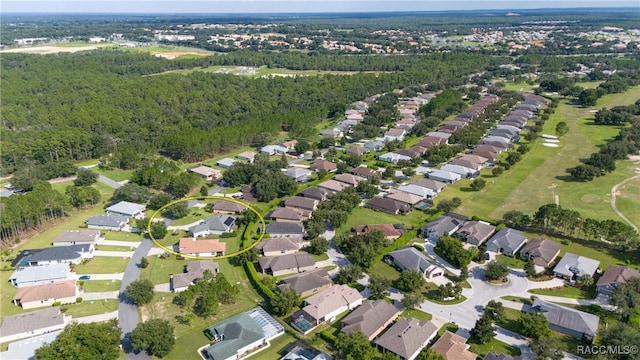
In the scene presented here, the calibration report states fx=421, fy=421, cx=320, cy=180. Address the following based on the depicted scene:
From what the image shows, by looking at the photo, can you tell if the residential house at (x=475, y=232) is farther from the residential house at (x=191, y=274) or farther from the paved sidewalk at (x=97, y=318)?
the paved sidewalk at (x=97, y=318)

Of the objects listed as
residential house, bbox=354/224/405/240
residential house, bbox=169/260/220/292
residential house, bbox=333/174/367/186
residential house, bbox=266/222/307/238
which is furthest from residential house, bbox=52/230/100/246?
residential house, bbox=333/174/367/186

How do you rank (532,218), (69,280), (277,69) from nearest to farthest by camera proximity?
(69,280) < (532,218) < (277,69)

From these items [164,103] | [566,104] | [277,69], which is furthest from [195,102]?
[566,104]

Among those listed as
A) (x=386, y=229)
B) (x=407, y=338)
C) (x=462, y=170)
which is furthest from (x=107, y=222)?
(x=462, y=170)

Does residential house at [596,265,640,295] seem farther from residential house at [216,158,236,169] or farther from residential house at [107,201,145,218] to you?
residential house at [216,158,236,169]

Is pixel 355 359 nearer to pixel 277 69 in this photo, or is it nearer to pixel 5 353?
pixel 5 353

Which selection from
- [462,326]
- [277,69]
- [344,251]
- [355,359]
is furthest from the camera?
[277,69]
